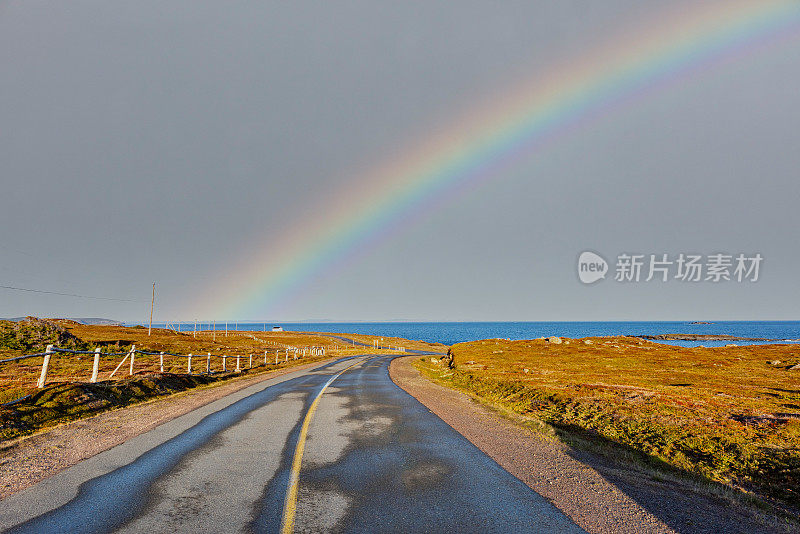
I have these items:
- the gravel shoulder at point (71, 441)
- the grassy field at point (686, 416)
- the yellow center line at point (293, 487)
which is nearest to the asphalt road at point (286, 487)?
the yellow center line at point (293, 487)

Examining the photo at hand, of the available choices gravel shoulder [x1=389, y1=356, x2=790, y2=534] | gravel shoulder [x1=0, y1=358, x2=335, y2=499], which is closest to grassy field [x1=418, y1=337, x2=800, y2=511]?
gravel shoulder [x1=389, y1=356, x2=790, y2=534]

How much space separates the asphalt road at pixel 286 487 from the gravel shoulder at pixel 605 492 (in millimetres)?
440

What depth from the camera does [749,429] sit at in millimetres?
12469

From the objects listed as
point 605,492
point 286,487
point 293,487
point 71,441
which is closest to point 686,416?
point 605,492

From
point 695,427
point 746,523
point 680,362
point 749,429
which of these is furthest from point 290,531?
point 680,362

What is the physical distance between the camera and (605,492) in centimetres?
732

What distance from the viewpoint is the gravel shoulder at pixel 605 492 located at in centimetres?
617

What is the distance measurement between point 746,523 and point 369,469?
629 centimetres

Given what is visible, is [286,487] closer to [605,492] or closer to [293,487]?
[293,487]

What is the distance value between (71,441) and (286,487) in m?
6.71

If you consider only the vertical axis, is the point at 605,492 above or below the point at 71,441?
below

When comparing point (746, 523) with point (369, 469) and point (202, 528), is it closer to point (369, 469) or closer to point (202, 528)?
point (369, 469)

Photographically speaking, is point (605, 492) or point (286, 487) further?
point (605, 492)

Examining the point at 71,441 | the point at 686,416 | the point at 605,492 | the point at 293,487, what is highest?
the point at 71,441
